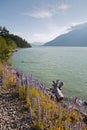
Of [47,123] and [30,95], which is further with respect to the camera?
[30,95]

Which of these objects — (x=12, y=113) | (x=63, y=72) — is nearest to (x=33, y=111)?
A: (x=12, y=113)

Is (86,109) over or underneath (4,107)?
underneath

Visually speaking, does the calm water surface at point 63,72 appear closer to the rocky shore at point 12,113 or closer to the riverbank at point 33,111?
the riverbank at point 33,111

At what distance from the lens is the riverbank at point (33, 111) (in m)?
8.30

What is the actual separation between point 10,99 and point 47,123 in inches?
135

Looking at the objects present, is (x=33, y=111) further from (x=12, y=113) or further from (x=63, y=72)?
(x=63, y=72)

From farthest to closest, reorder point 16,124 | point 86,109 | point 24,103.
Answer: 1. point 86,109
2. point 24,103
3. point 16,124

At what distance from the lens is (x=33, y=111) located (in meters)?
9.27

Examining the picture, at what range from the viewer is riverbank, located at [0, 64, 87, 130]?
27.2ft

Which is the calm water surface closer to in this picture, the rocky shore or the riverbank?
the riverbank

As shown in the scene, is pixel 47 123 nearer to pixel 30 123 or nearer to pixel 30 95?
pixel 30 123

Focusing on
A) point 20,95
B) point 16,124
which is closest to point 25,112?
point 16,124

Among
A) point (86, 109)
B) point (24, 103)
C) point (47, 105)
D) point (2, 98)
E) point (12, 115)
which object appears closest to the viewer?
point (12, 115)

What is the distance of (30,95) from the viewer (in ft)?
36.1
